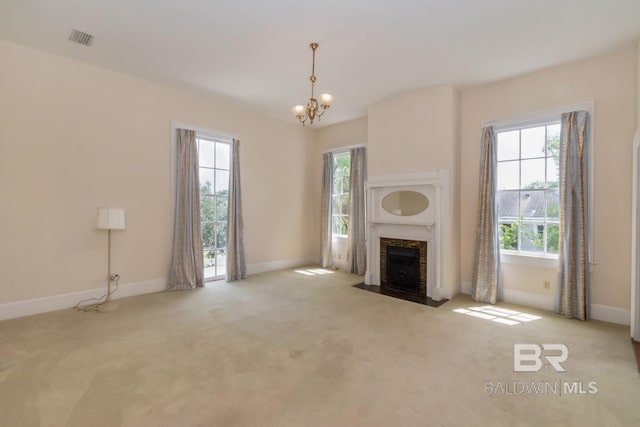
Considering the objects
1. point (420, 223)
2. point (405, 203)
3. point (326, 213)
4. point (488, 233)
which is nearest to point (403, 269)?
point (420, 223)

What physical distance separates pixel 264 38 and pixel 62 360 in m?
3.69

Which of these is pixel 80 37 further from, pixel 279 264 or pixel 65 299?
pixel 279 264

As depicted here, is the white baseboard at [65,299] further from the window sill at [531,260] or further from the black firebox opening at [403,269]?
the window sill at [531,260]

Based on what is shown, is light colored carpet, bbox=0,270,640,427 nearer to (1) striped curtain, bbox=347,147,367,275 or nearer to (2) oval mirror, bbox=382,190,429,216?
(2) oval mirror, bbox=382,190,429,216

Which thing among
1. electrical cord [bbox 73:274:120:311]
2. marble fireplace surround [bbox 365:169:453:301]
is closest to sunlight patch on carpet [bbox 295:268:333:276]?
marble fireplace surround [bbox 365:169:453:301]

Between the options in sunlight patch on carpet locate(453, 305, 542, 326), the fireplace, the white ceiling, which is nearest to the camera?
the white ceiling

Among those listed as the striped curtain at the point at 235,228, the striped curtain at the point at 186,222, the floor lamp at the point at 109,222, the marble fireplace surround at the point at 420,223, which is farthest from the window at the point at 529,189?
the floor lamp at the point at 109,222

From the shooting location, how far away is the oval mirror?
4.68 meters

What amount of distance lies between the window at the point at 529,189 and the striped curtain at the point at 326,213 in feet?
10.7

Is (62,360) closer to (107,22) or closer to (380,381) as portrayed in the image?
(380,381)

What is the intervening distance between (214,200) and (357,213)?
9.14ft

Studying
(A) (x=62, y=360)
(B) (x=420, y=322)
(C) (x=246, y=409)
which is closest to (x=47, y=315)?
(A) (x=62, y=360)

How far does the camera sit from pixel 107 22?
3.02 meters

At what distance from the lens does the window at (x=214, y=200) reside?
207 inches
